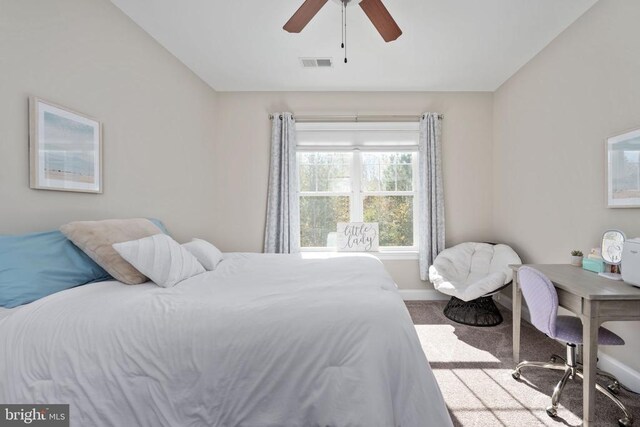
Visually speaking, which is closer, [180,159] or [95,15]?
[95,15]

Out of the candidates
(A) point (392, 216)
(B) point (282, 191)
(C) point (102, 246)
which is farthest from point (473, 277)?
(C) point (102, 246)

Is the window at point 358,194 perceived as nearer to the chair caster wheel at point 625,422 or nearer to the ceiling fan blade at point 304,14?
the ceiling fan blade at point 304,14

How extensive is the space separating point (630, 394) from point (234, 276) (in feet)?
8.76

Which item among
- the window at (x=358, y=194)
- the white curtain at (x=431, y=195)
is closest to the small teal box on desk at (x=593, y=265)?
the white curtain at (x=431, y=195)

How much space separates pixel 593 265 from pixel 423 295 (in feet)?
6.08

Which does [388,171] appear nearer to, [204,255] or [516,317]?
[516,317]

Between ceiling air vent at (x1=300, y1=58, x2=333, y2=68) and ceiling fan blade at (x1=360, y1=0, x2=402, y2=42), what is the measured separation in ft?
3.14

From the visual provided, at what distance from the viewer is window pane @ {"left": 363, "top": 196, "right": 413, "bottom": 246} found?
12.2 feet

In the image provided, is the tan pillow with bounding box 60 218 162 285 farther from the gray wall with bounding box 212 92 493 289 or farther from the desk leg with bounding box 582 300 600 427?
the desk leg with bounding box 582 300 600 427

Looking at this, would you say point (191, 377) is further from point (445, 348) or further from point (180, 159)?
point (180, 159)

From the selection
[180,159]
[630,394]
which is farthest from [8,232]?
[630,394]

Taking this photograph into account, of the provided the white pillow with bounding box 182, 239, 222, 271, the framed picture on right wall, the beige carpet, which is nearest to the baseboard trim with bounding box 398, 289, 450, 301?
the beige carpet

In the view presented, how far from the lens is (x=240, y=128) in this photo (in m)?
3.59

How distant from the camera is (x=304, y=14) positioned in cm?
181
